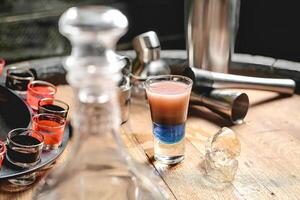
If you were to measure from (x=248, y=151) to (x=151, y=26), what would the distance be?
209 centimetres

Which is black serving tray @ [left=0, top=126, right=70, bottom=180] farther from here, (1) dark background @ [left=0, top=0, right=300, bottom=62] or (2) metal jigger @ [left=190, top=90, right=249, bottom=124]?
(1) dark background @ [left=0, top=0, right=300, bottom=62]

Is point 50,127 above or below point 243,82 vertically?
above

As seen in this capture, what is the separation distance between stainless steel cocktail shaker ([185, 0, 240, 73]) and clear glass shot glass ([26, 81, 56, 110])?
1.46 ft

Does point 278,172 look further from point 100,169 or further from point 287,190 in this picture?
point 100,169

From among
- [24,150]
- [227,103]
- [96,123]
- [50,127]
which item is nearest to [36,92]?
[50,127]

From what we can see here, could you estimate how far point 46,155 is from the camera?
1021 mm

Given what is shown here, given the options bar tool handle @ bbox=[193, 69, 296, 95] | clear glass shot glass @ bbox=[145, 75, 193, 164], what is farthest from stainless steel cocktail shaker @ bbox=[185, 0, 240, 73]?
clear glass shot glass @ bbox=[145, 75, 193, 164]

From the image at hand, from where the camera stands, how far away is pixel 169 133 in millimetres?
1103

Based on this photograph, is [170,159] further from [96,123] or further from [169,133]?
[96,123]

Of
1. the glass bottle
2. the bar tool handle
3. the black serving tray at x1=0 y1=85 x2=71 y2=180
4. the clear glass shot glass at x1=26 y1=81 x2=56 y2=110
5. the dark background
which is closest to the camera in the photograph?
the glass bottle

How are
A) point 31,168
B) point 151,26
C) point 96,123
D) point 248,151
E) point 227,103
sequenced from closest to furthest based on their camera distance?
point 96,123 < point 31,168 < point 248,151 < point 227,103 < point 151,26

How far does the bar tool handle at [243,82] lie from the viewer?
137 cm

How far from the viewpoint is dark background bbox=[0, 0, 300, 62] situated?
8.52 ft

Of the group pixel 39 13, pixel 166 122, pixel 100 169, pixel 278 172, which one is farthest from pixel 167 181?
pixel 39 13
